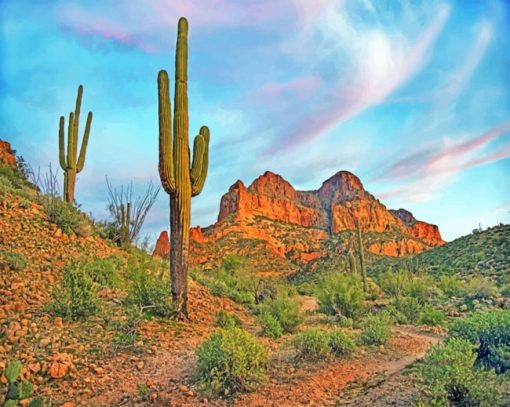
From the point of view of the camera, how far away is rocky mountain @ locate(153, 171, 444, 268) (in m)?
57.8

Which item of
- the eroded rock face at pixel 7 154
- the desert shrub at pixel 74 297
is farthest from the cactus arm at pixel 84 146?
the desert shrub at pixel 74 297

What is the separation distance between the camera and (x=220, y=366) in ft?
16.4

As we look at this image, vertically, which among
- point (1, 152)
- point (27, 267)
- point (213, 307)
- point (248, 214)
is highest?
point (248, 214)

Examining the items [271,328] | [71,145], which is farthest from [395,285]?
[71,145]

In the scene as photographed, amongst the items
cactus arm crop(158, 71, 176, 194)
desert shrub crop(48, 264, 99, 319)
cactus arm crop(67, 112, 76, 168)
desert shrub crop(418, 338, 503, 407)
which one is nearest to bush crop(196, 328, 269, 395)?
desert shrub crop(418, 338, 503, 407)

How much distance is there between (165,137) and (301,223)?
287 feet

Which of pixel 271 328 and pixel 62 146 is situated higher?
pixel 62 146

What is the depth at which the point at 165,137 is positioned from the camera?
931 cm

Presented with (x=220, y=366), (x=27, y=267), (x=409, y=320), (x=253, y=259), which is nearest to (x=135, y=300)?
(x=27, y=267)

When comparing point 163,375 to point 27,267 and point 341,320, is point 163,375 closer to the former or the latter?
point 27,267

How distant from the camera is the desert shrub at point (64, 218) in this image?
1293 cm

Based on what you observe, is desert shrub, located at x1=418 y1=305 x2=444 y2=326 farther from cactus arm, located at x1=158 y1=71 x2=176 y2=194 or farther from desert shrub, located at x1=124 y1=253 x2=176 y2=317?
cactus arm, located at x1=158 y1=71 x2=176 y2=194

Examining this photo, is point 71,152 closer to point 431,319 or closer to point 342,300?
point 342,300

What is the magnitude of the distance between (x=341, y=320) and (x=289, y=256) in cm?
5001
